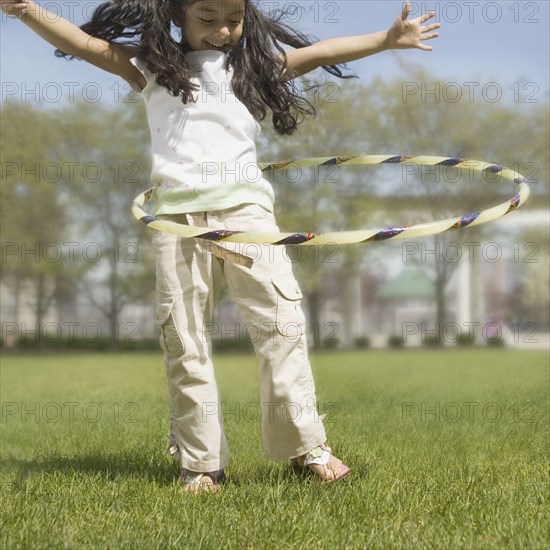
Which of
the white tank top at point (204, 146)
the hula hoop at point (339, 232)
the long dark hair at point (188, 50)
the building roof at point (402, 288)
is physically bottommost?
the building roof at point (402, 288)

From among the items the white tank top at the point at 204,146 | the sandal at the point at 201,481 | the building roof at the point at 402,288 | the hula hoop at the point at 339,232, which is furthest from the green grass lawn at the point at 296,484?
the building roof at the point at 402,288

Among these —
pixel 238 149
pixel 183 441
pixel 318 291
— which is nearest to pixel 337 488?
pixel 183 441

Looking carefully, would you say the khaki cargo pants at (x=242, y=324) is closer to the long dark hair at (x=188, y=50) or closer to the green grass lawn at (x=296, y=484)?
the green grass lawn at (x=296, y=484)

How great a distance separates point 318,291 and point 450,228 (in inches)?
646

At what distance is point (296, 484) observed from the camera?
3197 millimetres

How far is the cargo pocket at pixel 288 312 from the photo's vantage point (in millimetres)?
3248

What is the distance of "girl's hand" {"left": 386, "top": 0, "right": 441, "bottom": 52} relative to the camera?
3.72 metres

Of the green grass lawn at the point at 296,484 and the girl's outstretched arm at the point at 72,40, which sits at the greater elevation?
the girl's outstretched arm at the point at 72,40

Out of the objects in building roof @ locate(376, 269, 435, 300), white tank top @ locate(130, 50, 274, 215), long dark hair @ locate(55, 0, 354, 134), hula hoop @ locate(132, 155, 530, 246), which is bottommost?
building roof @ locate(376, 269, 435, 300)

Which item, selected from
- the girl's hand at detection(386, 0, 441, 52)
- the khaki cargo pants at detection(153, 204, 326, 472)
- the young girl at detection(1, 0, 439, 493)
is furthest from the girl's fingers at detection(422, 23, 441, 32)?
the khaki cargo pants at detection(153, 204, 326, 472)

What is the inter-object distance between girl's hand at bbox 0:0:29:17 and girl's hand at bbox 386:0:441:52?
164cm

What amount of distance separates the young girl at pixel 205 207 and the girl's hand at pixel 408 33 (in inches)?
29.3

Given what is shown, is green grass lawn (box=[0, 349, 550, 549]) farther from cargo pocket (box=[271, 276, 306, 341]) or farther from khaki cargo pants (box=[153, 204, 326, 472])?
cargo pocket (box=[271, 276, 306, 341])

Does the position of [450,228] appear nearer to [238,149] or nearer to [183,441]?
[238,149]
